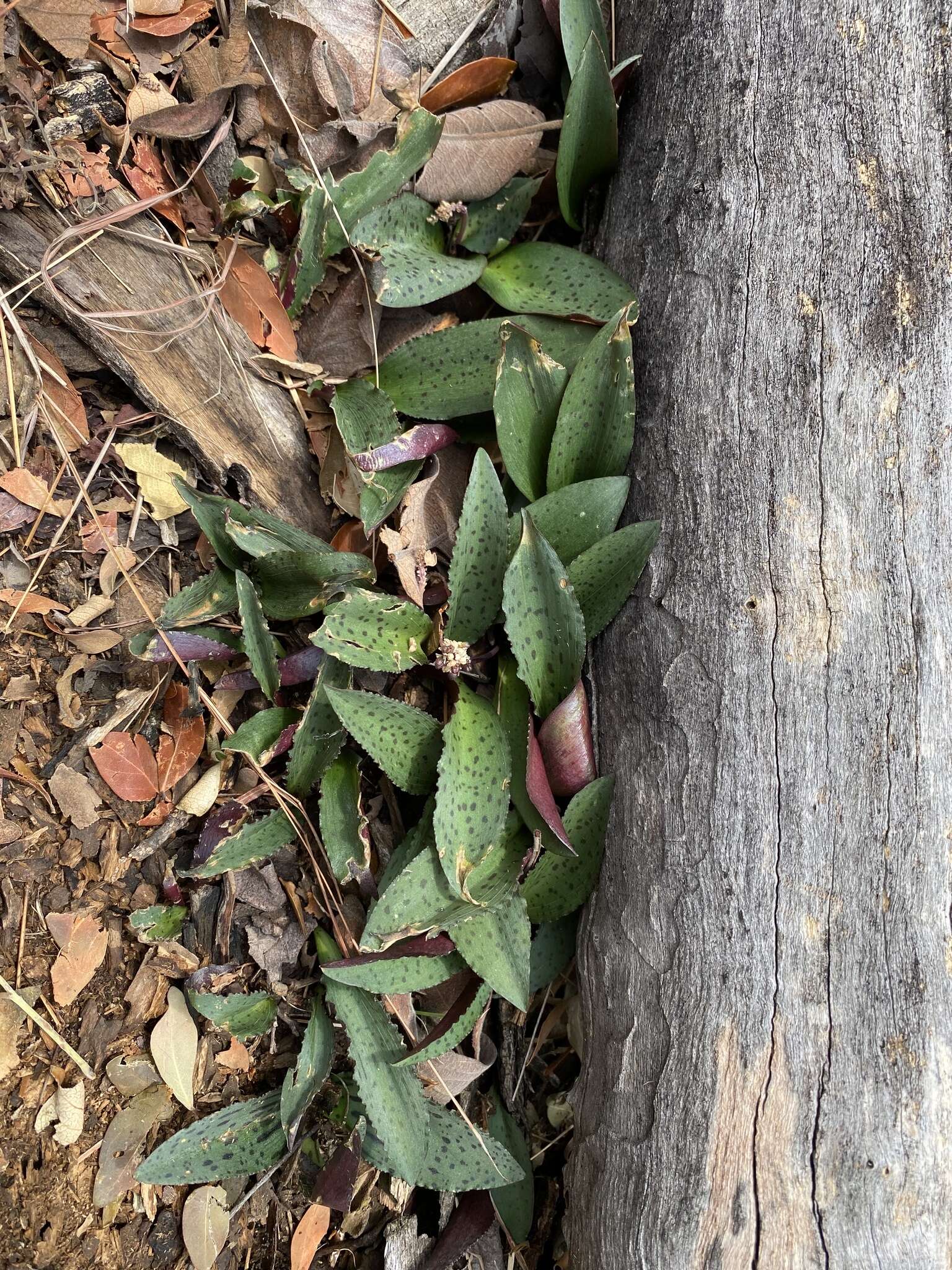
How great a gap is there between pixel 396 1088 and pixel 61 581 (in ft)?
2.79

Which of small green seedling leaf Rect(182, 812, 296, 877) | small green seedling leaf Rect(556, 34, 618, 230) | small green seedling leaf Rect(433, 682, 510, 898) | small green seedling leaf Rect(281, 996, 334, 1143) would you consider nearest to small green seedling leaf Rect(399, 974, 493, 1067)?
small green seedling leaf Rect(281, 996, 334, 1143)

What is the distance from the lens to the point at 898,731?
1001mm

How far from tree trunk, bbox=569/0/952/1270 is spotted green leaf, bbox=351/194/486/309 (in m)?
0.29

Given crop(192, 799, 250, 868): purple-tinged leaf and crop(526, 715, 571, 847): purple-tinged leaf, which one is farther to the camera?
crop(192, 799, 250, 868): purple-tinged leaf

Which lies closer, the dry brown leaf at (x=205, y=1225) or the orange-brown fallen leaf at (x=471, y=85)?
the dry brown leaf at (x=205, y=1225)

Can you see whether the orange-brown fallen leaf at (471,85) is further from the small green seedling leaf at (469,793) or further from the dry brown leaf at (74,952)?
the dry brown leaf at (74,952)

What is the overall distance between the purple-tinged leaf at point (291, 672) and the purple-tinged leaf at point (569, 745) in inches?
13.5

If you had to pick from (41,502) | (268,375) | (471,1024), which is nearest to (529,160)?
(268,375)

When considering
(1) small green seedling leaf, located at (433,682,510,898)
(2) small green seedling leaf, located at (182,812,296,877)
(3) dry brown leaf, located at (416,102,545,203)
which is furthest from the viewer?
(3) dry brown leaf, located at (416,102,545,203)

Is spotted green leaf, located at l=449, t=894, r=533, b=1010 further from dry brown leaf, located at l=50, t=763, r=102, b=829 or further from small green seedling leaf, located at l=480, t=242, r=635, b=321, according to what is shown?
small green seedling leaf, located at l=480, t=242, r=635, b=321

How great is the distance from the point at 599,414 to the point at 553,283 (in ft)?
0.84

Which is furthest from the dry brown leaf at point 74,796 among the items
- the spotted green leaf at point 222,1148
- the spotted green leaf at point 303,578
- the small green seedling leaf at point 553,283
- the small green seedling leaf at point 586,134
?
the small green seedling leaf at point 586,134

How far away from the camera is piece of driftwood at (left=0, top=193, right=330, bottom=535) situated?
1.18 metres

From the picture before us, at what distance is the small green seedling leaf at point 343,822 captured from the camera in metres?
1.20
